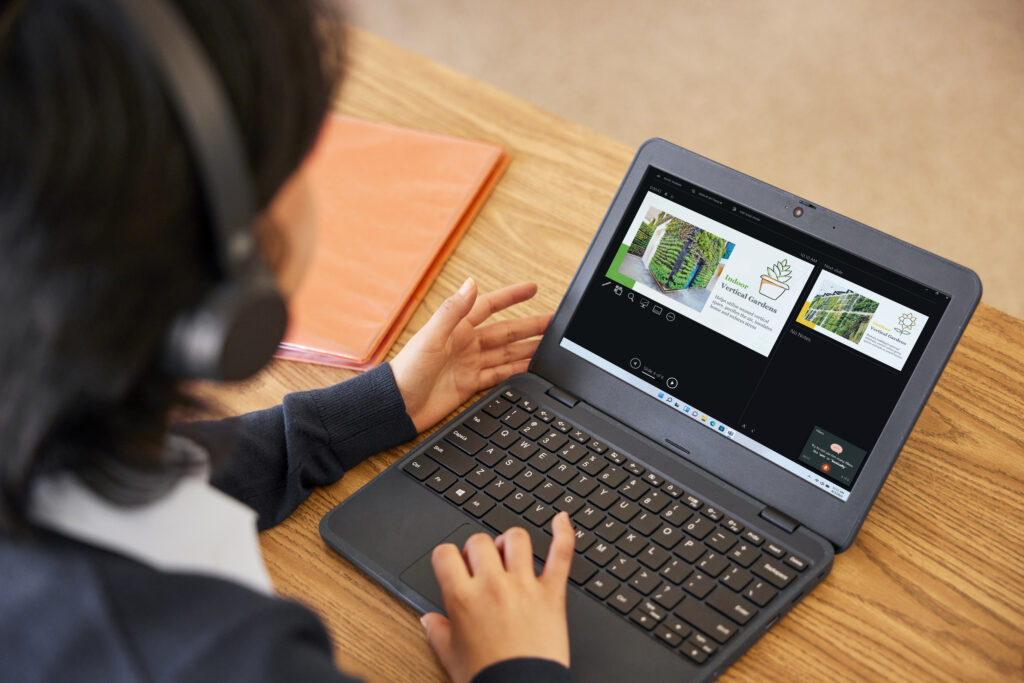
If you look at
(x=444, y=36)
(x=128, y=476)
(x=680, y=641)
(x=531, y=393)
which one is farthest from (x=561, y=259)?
(x=444, y=36)

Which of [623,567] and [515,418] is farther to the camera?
[515,418]

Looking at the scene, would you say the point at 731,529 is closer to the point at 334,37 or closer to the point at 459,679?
the point at 459,679

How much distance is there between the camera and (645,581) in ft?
2.28

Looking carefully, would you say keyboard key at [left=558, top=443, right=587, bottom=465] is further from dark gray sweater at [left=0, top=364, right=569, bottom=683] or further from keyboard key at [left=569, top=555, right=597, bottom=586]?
dark gray sweater at [left=0, top=364, right=569, bottom=683]

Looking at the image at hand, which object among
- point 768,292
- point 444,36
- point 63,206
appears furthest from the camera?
point 444,36

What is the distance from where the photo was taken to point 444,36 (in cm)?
269

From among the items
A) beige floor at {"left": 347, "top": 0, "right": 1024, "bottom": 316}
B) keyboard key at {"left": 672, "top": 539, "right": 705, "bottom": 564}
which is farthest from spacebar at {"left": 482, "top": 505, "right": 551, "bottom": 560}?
beige floor at {"left": 347, "top": 0, "right": 1024, "bottom": 316}

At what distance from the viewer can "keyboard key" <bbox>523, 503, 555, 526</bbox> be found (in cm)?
74

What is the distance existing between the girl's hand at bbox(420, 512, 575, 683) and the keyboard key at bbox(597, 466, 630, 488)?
7cm

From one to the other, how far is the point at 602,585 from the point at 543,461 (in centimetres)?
13

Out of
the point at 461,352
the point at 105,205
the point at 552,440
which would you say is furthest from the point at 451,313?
the point at 105,205

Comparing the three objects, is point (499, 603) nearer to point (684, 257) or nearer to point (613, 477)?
point (613, 477)

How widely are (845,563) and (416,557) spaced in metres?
0.34

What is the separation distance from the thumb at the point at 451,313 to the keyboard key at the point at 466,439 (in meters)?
0.09
